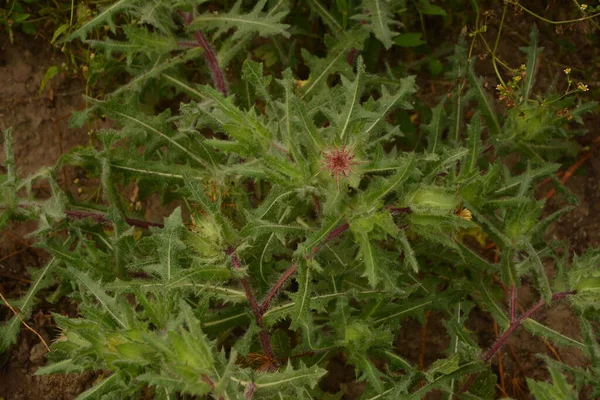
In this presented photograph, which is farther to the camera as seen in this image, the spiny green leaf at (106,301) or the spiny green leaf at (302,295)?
the spiny green leaf at (302,295)

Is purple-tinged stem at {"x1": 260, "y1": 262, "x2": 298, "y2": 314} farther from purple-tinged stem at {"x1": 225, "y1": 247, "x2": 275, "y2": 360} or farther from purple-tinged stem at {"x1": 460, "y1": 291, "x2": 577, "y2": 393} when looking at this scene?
purple-tinged stem at {"x1": 460, "y1": 291, "x2": 577, "y2": 393}

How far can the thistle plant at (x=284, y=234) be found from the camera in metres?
2.47

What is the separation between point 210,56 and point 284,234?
4.05 ft

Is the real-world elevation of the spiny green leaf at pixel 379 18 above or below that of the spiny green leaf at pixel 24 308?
above

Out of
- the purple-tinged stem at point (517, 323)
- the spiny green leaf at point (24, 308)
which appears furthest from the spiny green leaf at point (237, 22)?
the purple-tinged stem at point (517, 323)

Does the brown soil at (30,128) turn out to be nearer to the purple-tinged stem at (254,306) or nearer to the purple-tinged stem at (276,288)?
the purple-tinged stem at (254,306)

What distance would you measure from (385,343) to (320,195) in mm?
882

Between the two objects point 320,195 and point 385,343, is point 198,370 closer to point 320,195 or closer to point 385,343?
point 320,195

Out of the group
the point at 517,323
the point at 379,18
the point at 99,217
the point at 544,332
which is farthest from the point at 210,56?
the point at 544,332

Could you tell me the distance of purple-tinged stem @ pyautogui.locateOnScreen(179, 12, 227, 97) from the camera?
11.4ft

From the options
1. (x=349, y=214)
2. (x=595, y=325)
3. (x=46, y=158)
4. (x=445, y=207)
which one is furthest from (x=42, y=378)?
(x=595, y=325)

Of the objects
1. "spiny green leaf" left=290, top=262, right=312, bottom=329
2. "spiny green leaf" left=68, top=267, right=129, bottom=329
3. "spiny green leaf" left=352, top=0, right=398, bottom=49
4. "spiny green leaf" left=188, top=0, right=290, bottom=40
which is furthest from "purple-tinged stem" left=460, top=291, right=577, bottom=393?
"spiny green leaf" left=188, top=0, right=290, bottom=40

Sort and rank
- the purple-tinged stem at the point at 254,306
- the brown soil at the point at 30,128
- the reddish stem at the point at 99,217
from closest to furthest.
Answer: the purple-tinged stem at the point at 254,306 < the reddish stem at the point at 99,217 < the brown soil at the point at 30,128

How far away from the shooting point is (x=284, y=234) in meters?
2.79
